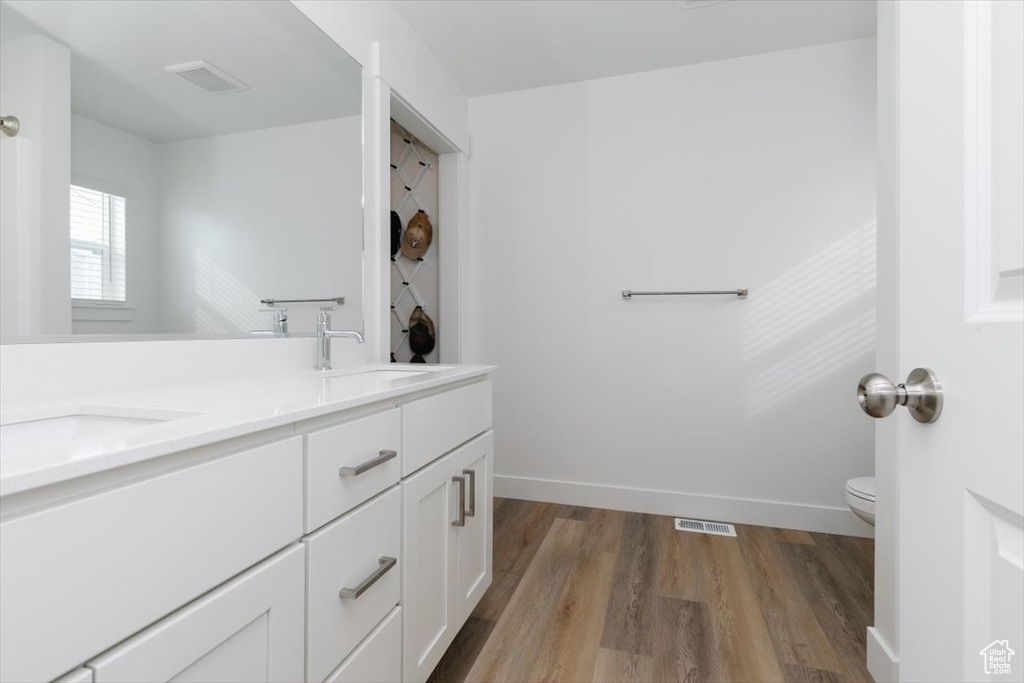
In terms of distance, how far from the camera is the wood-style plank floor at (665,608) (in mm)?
1371

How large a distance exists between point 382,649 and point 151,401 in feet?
2.16

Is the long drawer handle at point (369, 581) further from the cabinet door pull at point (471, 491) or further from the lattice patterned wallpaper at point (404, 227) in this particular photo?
the lattice patterned wallpaper at point (404, 227)

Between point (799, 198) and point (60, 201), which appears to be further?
point (799, 198)

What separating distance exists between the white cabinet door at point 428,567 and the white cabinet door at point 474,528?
0.17ft

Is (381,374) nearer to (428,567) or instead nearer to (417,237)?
(428,567)

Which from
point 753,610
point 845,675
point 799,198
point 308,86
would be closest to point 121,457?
point 308,86

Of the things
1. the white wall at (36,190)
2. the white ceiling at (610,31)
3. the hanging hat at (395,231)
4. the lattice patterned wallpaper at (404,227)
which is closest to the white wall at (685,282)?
the white ceiling at (610,31)

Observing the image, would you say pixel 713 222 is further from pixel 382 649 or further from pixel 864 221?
pixel 382 649

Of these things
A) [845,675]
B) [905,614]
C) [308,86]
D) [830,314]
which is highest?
[308,86]

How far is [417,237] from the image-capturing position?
244cm

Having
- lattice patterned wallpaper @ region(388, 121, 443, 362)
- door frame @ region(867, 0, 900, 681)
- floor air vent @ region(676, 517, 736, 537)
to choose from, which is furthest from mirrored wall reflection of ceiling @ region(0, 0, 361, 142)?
floor air vent @ region(676, 517, 736, 537)

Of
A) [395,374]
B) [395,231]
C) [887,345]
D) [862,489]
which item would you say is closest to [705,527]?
Answer: [862,489]

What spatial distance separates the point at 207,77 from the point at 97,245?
54cm

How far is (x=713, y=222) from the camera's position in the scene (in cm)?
245
